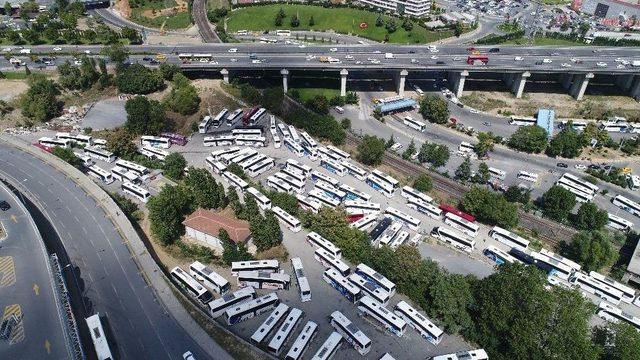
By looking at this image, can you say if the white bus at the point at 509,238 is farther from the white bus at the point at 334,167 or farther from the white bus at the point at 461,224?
the white bus at the point at 334,167

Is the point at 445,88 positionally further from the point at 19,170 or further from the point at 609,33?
the point at 19,170

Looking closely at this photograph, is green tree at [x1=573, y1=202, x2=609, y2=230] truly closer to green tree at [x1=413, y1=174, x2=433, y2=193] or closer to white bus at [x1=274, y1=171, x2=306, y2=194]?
green tree at [x1=413, y1=174, x2=433, y2=193]

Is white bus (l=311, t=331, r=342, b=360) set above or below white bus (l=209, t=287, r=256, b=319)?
below

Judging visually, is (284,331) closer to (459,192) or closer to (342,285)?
(342,285)

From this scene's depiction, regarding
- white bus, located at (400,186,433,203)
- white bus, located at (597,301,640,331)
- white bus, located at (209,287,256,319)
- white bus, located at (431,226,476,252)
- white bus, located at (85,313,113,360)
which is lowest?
white bus, located at (597,301,640,331)

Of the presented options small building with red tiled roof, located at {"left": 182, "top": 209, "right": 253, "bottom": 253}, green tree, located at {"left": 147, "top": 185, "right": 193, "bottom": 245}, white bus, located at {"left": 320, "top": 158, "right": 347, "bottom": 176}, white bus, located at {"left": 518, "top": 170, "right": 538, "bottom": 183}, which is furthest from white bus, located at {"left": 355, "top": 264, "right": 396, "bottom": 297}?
white bus, located at {"left": 518, "top": 170, "right": 538, "bottom": 183}

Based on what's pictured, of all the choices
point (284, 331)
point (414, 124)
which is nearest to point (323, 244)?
point (284, 331)

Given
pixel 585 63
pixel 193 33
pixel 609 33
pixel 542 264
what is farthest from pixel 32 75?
pixel 609 33

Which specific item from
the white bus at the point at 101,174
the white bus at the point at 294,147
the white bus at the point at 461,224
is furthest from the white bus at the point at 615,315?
the white bus at the point at 101,174
